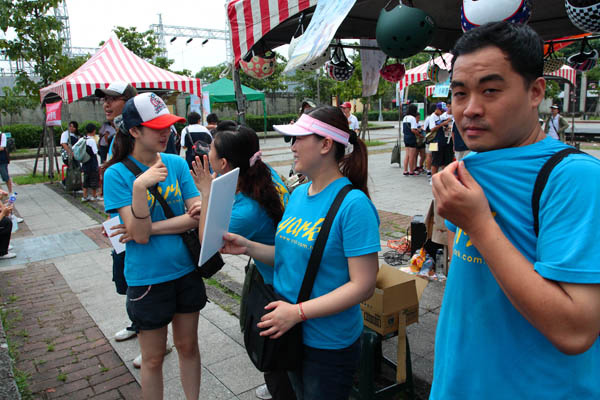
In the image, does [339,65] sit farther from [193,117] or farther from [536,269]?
[536,269]

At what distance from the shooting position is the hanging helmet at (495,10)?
2.14m

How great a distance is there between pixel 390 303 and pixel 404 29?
1814mm

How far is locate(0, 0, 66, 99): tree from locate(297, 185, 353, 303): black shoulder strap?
13.7 metres

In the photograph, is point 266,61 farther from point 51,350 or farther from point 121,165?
point 51,350

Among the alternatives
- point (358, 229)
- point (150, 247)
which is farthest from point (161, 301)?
point (358, 229)

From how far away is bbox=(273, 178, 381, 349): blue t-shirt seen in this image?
67.5 inches

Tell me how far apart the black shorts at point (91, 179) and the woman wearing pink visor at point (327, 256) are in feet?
29.9

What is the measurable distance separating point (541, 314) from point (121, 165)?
2.11m

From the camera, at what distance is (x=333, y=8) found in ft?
9.08

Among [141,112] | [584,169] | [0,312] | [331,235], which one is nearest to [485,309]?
[584,169]

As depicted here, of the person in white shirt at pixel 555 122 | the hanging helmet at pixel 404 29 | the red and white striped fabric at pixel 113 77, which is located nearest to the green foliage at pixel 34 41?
the red and white striped fabric at pixel 113 77

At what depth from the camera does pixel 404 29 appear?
2.82 metres

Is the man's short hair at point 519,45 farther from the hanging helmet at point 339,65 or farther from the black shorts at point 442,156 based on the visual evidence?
the black shorts at point 442,156

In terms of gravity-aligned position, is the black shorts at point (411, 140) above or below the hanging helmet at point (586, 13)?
below
